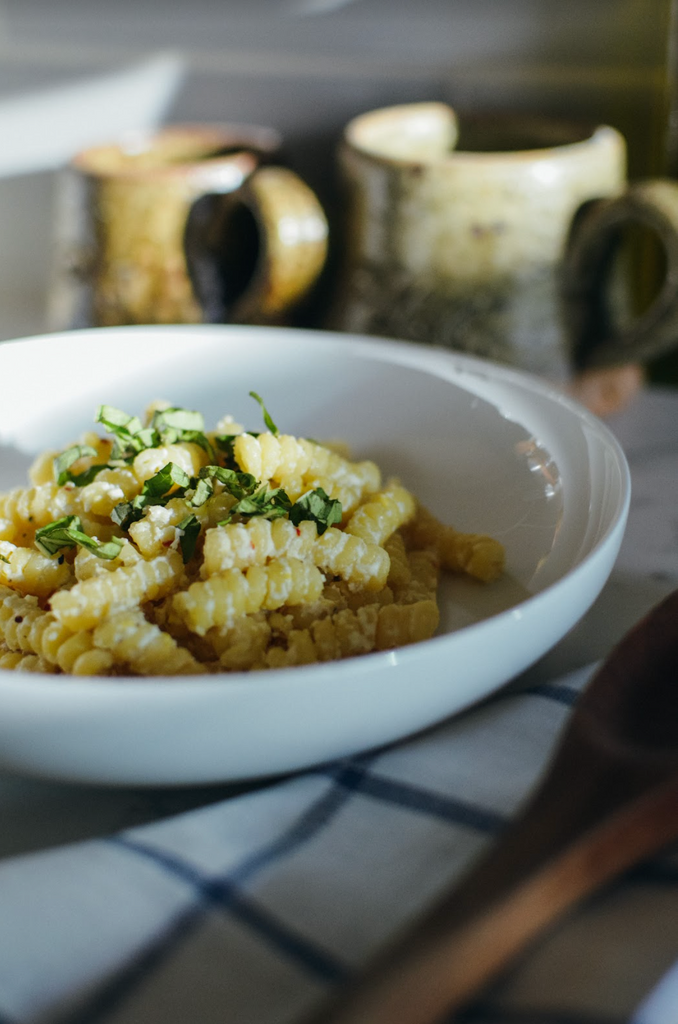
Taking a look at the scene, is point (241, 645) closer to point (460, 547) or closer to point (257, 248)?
point (460, 547)

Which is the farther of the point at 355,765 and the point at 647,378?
the point at 647,378

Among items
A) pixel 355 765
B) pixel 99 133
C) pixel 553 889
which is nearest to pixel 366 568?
pixel 355 765

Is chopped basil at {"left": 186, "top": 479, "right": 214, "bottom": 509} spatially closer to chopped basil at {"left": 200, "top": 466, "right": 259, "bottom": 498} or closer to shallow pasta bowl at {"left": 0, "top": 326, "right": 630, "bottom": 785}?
chopped basil at {"left": 200, "top": 466, "right": 259, "bottom": 498}

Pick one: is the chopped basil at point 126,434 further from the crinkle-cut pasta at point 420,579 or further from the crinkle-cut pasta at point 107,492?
the crinkle-cut pasta at point 420,579

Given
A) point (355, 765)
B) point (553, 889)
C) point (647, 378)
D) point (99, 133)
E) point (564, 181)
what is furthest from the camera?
point (99, 133)

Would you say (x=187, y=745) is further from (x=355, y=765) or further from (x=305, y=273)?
(x=305, y=273)

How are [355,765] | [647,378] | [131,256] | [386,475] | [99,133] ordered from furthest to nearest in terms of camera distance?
[99,133] < [647,378] < [131,256] < [386,475] < [355,765]
